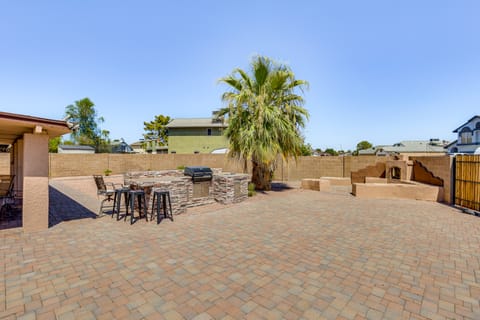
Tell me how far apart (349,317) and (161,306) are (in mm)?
2148

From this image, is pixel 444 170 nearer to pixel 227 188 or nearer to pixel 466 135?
pixel 227 188

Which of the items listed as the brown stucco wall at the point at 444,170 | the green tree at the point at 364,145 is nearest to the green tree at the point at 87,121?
the brown stucco wall at the point at 444,170

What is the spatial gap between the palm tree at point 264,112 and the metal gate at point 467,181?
6232 millimetres

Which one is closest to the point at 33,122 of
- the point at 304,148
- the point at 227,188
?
the point at 227,188

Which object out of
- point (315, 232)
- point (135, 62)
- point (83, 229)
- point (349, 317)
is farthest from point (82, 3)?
point (349, 317)

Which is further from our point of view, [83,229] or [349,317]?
[83,229]

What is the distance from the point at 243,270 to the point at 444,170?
34.6 feet

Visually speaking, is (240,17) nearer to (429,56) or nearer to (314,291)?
(429,56)

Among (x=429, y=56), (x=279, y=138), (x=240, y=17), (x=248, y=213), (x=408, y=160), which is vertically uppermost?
(x=240, y=17)

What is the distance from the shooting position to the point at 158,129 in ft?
148

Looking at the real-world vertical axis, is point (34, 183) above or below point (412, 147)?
below

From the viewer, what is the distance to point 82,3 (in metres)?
7.86

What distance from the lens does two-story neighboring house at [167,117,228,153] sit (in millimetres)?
29906

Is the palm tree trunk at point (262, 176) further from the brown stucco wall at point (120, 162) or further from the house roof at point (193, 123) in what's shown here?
the house roof at point (193, 123)
